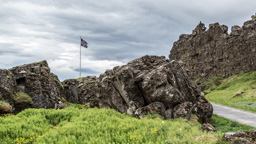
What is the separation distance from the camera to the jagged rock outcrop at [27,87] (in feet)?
74.3

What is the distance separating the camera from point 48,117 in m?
17.7

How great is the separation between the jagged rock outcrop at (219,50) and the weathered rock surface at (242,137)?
272 ft

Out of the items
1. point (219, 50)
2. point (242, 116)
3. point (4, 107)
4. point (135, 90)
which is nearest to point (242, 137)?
point (135, 90)

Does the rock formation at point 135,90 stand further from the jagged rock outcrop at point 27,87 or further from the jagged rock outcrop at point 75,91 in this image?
the jagged rock outcrop at point 75,91

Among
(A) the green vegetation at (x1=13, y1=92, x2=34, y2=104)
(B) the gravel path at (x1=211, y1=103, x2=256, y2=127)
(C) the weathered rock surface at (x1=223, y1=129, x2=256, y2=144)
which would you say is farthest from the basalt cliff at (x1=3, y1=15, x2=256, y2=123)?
(C) the weathered rock surface at (x1=223, y1=129, x2=256, y2=144)

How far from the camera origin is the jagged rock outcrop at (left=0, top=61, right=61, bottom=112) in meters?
22.6

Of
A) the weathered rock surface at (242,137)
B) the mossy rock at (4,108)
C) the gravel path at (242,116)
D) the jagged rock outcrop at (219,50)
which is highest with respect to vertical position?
the jagged rock outcrop at (219,50)

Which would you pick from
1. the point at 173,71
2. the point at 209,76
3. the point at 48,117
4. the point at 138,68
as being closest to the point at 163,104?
the point at 173,71

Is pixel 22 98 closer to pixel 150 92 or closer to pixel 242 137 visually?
pixel 150 92

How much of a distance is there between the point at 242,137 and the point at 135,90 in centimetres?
1345

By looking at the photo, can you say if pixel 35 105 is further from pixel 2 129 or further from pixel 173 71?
pixel 173 71

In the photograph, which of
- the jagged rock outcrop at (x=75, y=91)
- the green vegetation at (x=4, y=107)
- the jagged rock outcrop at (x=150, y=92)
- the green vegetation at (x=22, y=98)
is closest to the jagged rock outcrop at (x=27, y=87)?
the green vegetation at (x=22, y=98)

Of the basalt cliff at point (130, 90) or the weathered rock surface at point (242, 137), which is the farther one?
the basalt cliff at point (130, 90)

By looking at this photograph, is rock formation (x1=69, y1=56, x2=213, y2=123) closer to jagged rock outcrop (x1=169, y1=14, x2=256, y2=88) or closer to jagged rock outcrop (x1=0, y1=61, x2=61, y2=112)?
jagged rock outcrop (x1=0, y1=61, x2=61, y2=112)
